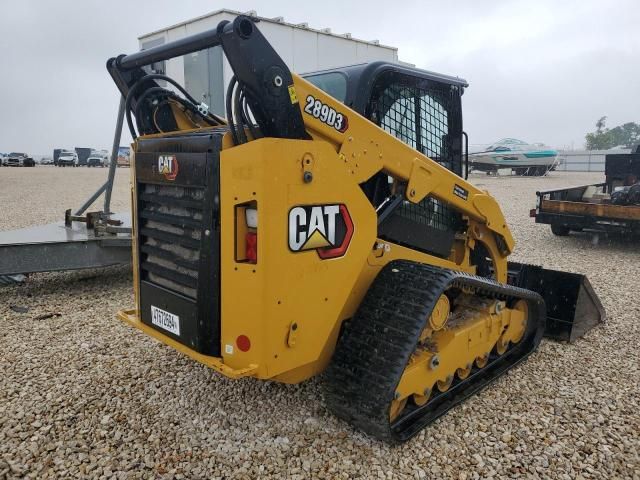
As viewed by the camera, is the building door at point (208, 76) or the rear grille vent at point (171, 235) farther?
the building door at point (208, 76)

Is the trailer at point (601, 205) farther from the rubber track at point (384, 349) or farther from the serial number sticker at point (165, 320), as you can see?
the serial number sticker at point (165, 320)

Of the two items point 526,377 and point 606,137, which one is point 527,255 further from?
point 606,137

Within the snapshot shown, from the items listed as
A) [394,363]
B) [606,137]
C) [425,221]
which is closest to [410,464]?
[394,363]

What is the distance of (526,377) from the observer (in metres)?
3.73

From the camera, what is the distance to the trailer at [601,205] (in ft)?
27.2

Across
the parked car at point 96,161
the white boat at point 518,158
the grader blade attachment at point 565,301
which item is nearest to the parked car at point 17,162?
the parked car at point 96,161

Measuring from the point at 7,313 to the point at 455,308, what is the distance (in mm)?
4277

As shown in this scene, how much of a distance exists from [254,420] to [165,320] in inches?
A: 31.7

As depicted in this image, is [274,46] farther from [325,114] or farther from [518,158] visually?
[518,158]

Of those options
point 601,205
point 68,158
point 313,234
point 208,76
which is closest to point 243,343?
point 313,234

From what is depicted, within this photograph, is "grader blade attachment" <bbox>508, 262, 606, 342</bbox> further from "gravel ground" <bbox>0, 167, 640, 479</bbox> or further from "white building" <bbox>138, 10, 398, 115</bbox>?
"white building" <bbox>138, 10, 398, 115</bbox>

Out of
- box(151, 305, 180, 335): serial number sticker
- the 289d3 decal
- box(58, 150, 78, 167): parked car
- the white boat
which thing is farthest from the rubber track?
box(58, 150, 78, 167): parked car

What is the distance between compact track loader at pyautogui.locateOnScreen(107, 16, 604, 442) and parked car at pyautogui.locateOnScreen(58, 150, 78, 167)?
5066 centimetres

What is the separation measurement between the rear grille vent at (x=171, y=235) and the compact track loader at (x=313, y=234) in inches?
0.5
